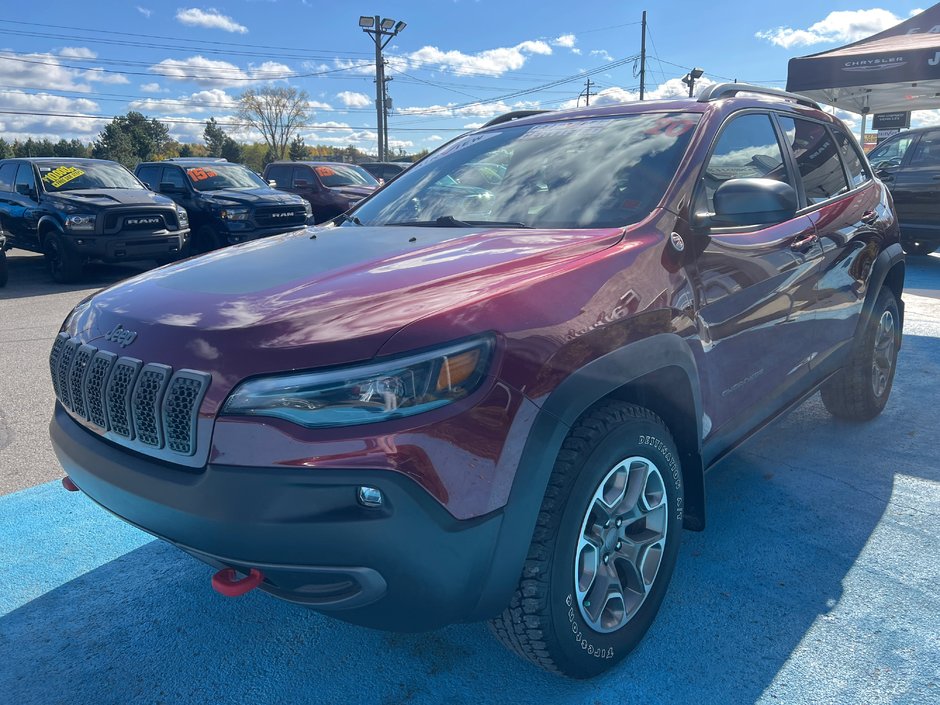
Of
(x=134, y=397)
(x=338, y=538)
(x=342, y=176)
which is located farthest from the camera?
(x=342, y=176)

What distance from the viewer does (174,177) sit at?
12.6m

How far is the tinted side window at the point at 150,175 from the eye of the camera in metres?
13.0

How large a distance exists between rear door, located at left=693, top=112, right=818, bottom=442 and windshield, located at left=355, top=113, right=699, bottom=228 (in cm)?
22

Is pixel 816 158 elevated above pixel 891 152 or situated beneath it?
situated beneath

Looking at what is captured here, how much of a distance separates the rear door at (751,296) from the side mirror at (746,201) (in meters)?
0.07

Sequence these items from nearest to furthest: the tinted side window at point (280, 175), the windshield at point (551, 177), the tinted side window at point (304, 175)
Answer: the windshield at point (551, 177), the tinted side window at point (304, 175), the tinted side window at point (280, 175)

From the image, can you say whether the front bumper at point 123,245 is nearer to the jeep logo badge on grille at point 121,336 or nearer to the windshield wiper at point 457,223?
the windshield wiper at point 457,223

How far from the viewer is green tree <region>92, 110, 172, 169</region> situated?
200 feet

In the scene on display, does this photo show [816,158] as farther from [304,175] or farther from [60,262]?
[304,175]

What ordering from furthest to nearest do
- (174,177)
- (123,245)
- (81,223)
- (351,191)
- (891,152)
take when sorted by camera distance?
(351,191) < (174,177) < (891,152) < (123,245) < (81,223)

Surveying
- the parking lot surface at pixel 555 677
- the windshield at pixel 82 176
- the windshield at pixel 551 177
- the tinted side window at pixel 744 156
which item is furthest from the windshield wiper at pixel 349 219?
the windshield at pixel 82 176

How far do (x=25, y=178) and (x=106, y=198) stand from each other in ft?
5.48

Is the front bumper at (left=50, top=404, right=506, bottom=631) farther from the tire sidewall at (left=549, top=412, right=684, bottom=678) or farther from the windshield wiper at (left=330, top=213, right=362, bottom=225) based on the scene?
the windshield wiper at (left=330, top=213, right=362, bottom=225)

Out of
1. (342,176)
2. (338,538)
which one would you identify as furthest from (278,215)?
(338,538)
